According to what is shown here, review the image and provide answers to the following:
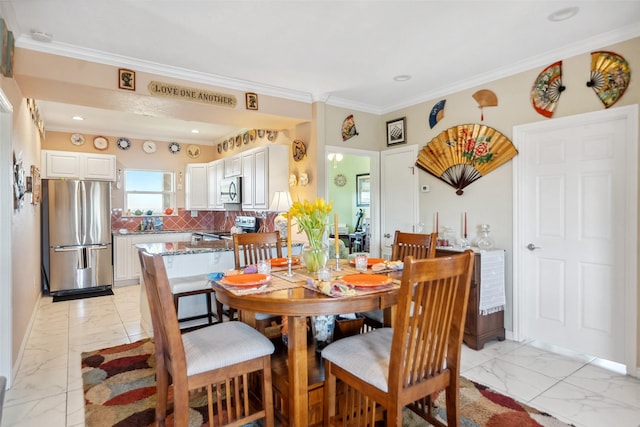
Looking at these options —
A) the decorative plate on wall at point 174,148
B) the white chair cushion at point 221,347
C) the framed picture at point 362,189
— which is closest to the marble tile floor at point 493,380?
the white chair cushion at point 221,347

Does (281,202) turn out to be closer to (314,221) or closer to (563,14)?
(314,221)

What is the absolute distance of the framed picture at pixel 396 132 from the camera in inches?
176

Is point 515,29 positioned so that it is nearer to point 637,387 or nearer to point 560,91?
point 560,91

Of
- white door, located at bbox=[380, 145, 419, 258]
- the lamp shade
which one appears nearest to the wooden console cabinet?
white door, located at bbox=[380, 145, 419, 258]

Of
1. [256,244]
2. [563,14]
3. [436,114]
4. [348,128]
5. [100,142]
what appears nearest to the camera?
[563,14]

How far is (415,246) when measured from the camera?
2.88 metres

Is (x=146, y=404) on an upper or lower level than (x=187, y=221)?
lower

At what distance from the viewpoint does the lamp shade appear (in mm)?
4312

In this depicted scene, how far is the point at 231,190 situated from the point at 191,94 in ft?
7.32

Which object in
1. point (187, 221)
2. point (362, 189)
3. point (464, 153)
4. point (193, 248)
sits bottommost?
point (193, 248)

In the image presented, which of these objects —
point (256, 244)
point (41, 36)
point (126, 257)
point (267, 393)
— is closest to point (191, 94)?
point (41, 36)

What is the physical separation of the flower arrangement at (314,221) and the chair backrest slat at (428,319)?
78 cm

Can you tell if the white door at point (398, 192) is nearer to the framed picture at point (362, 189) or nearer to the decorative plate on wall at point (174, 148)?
the framed picture at point (362, 189)

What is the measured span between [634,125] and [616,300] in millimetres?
1364
